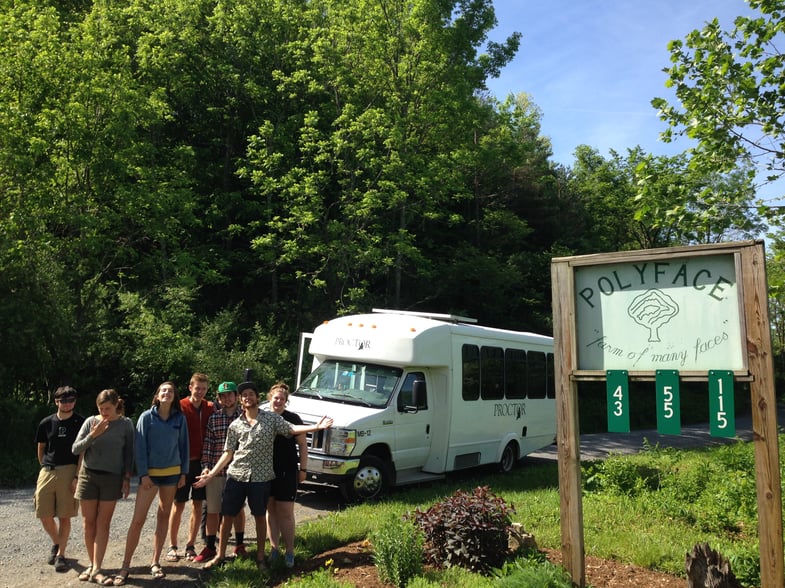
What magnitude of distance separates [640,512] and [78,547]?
6.37 metres

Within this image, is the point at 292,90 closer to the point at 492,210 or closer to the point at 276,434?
the point at 492,210

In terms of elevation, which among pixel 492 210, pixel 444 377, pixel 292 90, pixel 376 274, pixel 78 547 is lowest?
pixel 78 547

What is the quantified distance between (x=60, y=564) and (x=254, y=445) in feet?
7.41

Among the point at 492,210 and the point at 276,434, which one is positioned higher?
the point at 492,210

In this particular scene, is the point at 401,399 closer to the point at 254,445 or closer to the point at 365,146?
the point at 254,445

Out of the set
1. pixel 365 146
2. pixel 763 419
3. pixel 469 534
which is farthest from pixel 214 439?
pixel 365 146

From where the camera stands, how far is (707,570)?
457cm

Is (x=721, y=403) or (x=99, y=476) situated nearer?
(x=721, y=403)

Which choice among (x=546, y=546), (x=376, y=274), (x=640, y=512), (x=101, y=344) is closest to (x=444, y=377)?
(x=640, y=512)

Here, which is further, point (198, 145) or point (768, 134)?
point (198, 145)

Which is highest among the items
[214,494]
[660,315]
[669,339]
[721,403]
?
[660,315]

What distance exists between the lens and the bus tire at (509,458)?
13.2m

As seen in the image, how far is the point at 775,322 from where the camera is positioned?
2117 inches

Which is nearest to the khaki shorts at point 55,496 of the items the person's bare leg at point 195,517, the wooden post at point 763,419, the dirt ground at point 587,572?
the person's bare leg at point 195,517
